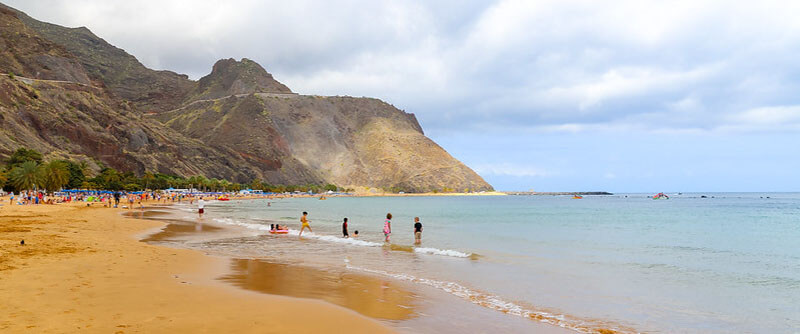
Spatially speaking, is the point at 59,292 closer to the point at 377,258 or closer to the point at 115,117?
the point at 377,258

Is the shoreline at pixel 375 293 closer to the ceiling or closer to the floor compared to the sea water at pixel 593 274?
closer to the ceiling

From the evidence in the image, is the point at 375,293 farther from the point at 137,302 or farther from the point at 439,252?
the point at 439,252

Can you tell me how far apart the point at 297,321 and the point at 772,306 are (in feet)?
41.2

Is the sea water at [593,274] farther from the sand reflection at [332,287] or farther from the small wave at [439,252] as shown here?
the sand reflection at [332,287]

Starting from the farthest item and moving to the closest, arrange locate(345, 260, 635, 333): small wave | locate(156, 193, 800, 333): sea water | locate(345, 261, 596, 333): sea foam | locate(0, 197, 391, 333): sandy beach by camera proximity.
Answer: locate(156, 193, 800, 333): sea water, locate(345, 261, 596, 333): sea foam, locate(345, 260, 635, 333): small wave, locate(0, 197, 391, 333): sandy beach

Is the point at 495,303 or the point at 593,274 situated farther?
the point at 593,274

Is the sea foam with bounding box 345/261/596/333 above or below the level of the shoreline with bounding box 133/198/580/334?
below

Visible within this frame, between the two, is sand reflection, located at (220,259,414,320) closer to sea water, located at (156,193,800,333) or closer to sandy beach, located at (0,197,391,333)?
sandy beach, located at (0,197,391,333)

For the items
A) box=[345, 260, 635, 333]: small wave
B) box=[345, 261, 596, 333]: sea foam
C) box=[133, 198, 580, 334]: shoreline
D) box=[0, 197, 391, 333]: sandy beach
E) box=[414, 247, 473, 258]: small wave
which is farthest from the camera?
box=[414, 247, 473, 258]: small wave

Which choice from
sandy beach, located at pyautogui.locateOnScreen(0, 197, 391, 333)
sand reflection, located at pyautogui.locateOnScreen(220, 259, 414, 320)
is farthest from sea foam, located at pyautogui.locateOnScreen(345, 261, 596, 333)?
sandy beach, located at pyautogui.locateOnScreen(0, 197, 391, 333)

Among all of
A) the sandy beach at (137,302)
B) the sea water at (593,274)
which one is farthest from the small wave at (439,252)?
the sandy beach at (137,302)

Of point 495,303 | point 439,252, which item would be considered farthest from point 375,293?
point 439,252

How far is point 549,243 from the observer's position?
1212 inches

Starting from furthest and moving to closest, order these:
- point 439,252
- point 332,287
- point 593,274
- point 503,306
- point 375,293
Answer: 1. point 439,252
2. point 593,274
3. point 332,287
4. point 375,293
5. point 503,306
